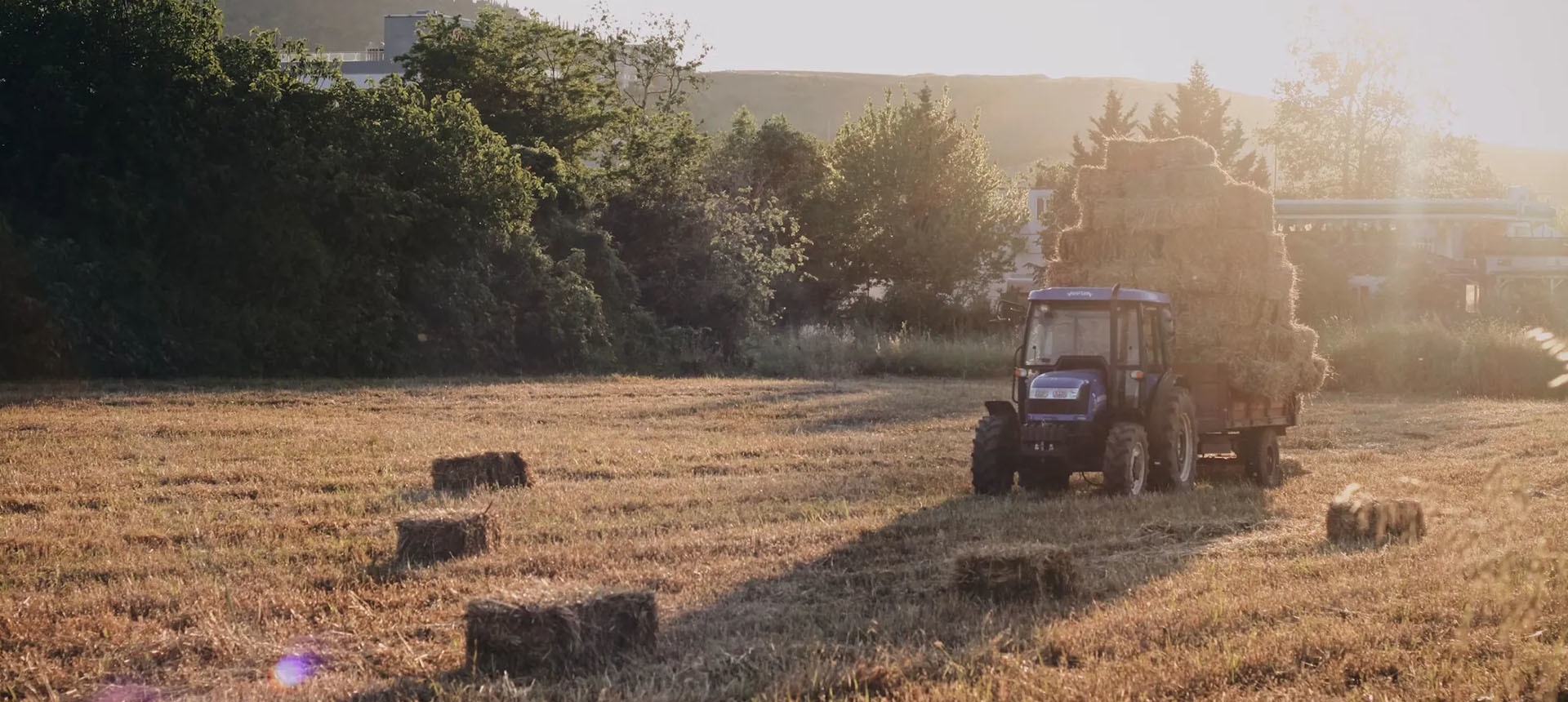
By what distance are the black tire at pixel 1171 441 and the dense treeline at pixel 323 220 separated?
20200 millimetres

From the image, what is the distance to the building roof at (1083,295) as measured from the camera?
13891mm

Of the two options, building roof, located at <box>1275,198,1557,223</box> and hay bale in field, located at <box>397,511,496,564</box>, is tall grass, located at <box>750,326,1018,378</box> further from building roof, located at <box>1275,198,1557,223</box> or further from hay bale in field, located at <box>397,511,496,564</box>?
hay bale in field, located at <box>397,511,496,564</box>

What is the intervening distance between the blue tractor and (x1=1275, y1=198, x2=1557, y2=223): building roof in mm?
42012

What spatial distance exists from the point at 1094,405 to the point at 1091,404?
1.7 inches

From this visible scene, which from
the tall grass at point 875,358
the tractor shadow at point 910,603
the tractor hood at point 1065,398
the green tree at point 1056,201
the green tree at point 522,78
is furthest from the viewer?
the green tree at point 522,78

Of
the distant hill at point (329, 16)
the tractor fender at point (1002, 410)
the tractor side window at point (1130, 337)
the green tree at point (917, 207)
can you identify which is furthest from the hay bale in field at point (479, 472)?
the distant hill at point (329, 16)

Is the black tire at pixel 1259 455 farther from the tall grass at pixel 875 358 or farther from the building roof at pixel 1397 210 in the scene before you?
the building roof at pixel 1397 210

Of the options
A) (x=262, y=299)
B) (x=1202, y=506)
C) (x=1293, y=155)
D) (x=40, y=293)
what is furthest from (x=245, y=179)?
(x=1293, y=155)

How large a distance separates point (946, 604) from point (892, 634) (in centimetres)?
79

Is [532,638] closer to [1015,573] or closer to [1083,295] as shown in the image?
[1015,573]

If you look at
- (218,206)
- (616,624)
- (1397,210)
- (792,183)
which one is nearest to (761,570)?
(616,624)

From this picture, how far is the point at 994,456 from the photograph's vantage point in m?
13.8

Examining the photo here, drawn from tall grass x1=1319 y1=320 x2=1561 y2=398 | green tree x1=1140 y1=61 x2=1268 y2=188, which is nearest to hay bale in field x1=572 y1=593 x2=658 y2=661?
tall grass x1=1319 y1=320 x2=1561 y2=398

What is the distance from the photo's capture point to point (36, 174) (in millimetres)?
29391
